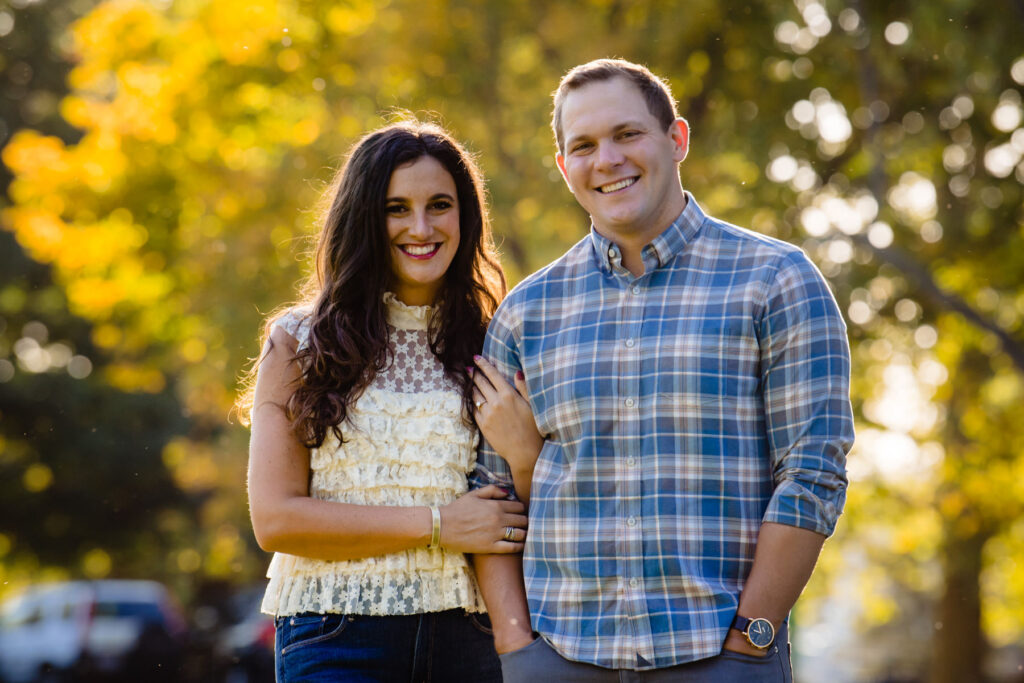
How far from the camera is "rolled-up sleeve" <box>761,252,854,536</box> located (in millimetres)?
2740

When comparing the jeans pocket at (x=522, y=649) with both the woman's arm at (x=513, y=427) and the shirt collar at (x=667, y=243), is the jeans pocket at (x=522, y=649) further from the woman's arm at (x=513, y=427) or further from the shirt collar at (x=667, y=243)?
the shirt collar at (x=667, y=243)

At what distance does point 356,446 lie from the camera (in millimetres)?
3367

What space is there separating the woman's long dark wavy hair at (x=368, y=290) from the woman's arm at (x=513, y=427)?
0.50 feet

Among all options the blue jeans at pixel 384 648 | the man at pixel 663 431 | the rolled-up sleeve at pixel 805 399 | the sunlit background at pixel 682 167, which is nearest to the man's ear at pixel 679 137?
the man at pixel 663 431

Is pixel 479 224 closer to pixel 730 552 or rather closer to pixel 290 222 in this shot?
pixel 730 552

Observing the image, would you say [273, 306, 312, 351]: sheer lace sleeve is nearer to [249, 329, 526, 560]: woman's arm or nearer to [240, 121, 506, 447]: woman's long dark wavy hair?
[240, 121, 506, 447]: woman's long dark wavy hair

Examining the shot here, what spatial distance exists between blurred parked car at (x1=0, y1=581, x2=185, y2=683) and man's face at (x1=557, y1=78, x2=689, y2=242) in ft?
51.5

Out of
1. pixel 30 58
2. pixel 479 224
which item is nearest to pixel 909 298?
pixel 479 224

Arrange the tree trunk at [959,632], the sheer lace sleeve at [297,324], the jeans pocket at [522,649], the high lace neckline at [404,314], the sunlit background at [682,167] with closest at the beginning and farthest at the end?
the jeans pocket at [522,649]
the sheer lace sleeve at [297,324]
the high lace neckline at [404,314]
the sunlit background at [682,167]
the tree trunk at [959,632]

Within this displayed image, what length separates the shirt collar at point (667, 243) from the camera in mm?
3053

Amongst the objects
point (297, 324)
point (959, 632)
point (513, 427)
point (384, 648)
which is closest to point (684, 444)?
Result: point (513, 427)

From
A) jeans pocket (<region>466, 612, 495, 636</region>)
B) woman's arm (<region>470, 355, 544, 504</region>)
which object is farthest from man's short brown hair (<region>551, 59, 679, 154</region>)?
jeans pocket (<region>466, 612, 495, 636</region>)

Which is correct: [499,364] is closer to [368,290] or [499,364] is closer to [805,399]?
[368,290]

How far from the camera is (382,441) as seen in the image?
338 centimetres
